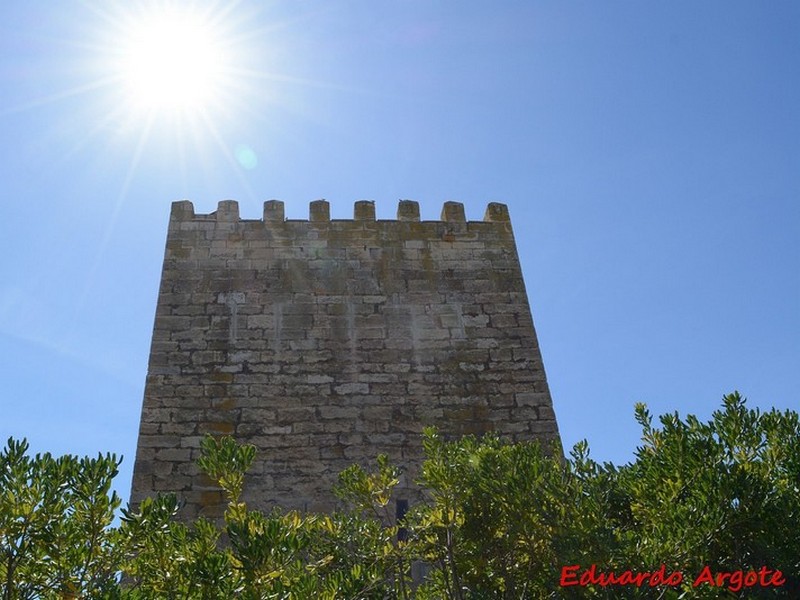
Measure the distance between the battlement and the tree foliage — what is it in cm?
438

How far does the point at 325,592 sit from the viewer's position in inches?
128

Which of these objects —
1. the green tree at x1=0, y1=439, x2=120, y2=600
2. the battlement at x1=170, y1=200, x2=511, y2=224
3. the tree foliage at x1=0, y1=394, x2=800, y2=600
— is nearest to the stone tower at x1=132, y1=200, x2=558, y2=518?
the battlement at x1=170, y1=200, x2=511, y2=224

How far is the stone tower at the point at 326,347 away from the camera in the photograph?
260 inches

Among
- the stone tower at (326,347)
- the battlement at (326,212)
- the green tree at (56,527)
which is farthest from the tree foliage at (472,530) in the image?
the battlement at (326,212)

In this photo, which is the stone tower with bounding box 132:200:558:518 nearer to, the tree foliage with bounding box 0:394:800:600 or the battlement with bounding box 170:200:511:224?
the battlement with bounding box 170:200:511:224

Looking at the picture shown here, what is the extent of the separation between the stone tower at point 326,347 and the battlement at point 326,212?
0.07 feet

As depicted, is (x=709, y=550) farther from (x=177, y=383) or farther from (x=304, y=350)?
(x=177, y=383)

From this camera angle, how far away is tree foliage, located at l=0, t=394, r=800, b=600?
3383 millimetres

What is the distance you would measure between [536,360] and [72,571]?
5015mm

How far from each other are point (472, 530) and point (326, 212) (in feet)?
16.5

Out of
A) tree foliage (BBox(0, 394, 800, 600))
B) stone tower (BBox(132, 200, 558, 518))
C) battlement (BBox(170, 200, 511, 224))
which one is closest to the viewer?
tree foliage (BBox(0, 394, 800, 600))

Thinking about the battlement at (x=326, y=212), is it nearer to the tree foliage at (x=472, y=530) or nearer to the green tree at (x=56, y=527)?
the tree foliage at (x=472, y=530)

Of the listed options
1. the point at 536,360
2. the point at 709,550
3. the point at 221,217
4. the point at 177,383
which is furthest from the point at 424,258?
the point at 709,550

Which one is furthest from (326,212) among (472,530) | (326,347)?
(472,530)
